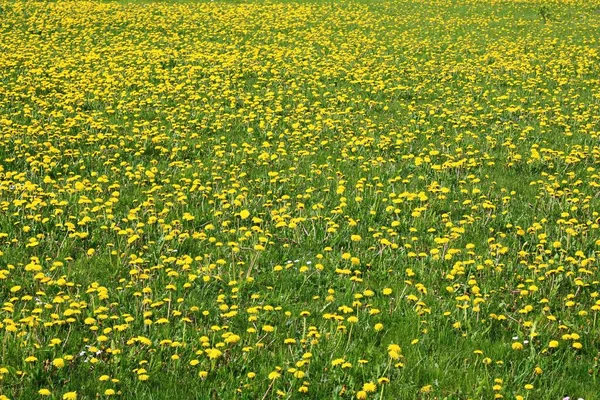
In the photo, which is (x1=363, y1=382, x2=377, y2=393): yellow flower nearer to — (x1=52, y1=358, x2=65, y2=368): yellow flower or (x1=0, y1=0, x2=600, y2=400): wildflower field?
(x1=0, y1=0, x2=600, y2=400): wildflower field

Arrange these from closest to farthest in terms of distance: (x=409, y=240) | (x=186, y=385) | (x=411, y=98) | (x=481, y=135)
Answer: (x=186, y=385)
(x=409, y=240)
(x=481, y=135)
(x=411, y=98)

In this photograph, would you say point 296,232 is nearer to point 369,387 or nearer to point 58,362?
point 369,387

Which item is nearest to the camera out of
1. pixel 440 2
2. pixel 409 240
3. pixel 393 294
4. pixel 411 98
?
pixel 393 294

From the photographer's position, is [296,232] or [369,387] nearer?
[369,387]

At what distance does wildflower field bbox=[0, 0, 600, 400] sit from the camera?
14.9ft

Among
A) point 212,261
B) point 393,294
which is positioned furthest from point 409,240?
point 212,261

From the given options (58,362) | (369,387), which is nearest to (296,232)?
(369,387)

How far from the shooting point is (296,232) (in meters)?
6.62

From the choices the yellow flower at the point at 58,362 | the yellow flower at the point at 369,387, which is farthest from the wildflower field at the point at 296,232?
the yellow flower at the point at 369,387

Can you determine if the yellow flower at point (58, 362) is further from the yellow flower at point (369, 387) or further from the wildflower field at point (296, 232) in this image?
the yellow flower at point (369, 387)

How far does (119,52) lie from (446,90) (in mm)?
8096

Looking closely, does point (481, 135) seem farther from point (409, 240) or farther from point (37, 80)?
point (37, 80)

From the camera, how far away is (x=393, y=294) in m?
5.67

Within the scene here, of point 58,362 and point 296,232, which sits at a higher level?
point 58,362
